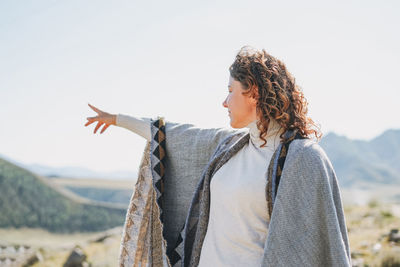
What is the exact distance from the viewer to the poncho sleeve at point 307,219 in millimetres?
2100

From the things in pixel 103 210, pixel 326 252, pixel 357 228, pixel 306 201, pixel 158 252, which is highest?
pixel 306 201

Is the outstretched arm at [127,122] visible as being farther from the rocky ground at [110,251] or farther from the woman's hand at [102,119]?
the rocky ground at [110,251]

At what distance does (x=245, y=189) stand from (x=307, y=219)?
0.35 meters

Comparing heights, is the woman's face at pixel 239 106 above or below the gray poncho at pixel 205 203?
above

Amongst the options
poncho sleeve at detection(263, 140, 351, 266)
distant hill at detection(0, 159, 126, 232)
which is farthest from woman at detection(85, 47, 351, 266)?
distant hill at detection(0, 159, 126, 232)

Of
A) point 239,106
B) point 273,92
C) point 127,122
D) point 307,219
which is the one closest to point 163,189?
point 127,122

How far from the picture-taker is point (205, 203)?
2625mm

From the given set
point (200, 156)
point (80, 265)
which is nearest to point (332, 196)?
point (200, 156)

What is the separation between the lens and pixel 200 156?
10.2ft

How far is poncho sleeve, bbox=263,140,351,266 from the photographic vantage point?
2100mm

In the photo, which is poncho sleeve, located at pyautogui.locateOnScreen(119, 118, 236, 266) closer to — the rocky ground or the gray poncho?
the gray poncho

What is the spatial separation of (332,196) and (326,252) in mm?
253

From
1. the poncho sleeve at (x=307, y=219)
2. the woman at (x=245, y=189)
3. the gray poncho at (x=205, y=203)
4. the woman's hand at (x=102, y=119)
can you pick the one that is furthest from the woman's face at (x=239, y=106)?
the woman's hand at (x=102, y=119)

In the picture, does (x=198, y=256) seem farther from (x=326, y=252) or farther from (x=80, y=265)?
(x=80, y=265)
